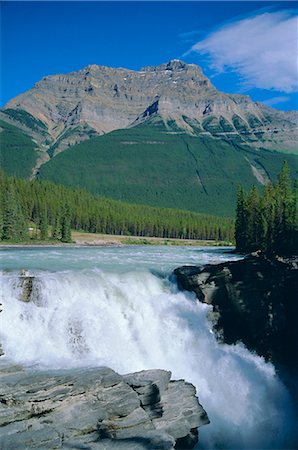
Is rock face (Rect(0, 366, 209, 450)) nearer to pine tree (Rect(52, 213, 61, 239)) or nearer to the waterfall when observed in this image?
the waterfall

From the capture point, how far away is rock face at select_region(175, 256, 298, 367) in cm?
3481

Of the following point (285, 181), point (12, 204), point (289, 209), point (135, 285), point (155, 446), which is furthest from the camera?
point (12, 204)

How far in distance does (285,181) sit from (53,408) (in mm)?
63128

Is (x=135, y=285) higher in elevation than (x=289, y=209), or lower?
lower

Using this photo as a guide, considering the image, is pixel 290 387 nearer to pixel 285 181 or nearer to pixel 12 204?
pixel 285 181

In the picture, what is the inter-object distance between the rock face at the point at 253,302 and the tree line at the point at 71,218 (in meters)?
56.0

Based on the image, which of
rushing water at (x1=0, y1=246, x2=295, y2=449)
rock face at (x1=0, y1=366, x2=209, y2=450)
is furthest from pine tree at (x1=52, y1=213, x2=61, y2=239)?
rock face at (x1=0, y1=366, x2=209, y2=450)

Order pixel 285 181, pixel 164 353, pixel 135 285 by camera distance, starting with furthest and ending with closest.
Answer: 1. pixel 285 181
2. pixel 135 285
3. pixel 164 353

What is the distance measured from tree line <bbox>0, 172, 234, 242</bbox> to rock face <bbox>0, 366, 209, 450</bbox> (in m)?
65.8

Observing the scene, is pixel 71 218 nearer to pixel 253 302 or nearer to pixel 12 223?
pixel 12 223

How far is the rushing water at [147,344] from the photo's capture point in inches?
1030

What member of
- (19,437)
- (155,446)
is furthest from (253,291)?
(19,437)

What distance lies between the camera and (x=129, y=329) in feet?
100

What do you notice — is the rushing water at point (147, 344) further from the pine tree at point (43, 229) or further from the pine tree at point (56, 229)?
the pine tree at point (56, 229)
